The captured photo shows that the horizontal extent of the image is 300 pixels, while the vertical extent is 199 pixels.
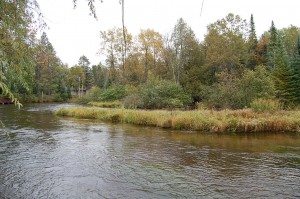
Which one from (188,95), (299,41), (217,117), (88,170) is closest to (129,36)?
(188,95)

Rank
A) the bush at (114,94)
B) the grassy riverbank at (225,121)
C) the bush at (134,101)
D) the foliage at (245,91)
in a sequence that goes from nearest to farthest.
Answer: the grassy riverbank at (225,121) → the foliage at (245,91) → the bush at (134,101) → the bush at (114,94)

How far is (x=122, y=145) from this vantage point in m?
12.9

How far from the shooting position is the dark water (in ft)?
23.6

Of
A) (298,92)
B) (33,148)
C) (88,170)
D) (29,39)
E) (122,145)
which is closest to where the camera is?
(29,39)

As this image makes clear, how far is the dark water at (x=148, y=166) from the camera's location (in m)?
7.18

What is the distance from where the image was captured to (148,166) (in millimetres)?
9445

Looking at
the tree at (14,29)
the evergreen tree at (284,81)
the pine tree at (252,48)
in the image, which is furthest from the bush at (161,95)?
the tree at (14,29)

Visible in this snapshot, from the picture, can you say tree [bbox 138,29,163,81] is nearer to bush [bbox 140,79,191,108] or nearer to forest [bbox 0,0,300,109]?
forest [bbox 0,0,300,109]

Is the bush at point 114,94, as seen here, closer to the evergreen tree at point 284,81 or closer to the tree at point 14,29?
the evergreen tree at point 284,81

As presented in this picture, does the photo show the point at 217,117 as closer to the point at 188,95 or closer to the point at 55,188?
the point at 55,188

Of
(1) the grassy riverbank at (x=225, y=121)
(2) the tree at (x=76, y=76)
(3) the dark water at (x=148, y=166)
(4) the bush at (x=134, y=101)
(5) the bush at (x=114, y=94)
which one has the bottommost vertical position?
(3) the dark water at (x=148, y=166)

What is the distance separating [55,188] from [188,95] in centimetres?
3385

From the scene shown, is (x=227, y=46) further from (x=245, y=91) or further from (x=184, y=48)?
(x=245, y=91)

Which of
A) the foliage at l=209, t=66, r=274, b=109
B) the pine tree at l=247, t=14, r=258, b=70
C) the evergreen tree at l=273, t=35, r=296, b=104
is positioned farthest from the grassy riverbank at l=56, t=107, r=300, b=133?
the pine tree at l=247, t=14, r=258, b=70
